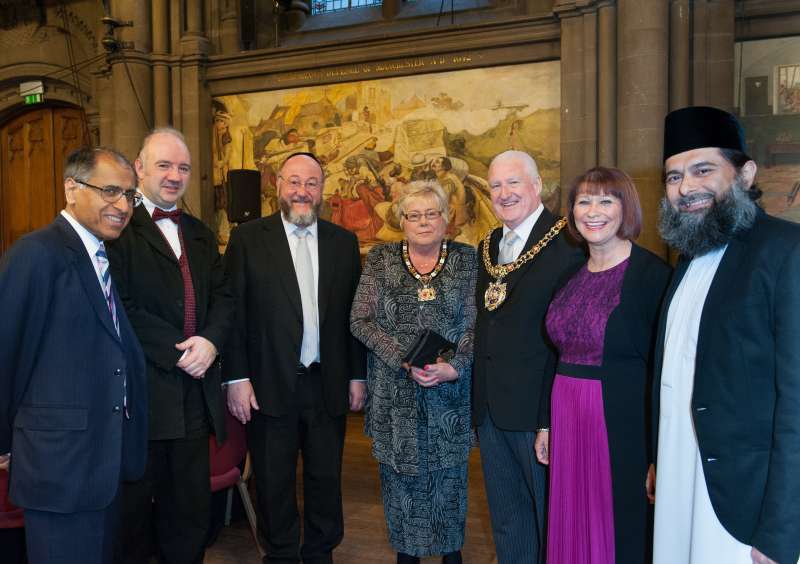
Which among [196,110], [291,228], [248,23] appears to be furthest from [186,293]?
[248,23]

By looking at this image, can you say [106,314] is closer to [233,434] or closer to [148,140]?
[148,140]

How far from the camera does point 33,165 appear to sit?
11.4 m

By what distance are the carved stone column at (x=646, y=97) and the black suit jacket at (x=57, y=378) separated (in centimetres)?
587

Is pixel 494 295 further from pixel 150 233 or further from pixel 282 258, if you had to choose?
pixel 150 233

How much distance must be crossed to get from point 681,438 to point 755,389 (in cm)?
35

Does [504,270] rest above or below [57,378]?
above

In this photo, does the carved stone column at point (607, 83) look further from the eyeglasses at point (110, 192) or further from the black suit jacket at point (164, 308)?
the eyeglasses at point (110, 192)

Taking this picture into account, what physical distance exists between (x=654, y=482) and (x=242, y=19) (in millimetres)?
9188

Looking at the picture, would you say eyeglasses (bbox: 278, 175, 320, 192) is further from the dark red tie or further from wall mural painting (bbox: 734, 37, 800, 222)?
wall mural painting (bbox: 734, 37, 800, 222)

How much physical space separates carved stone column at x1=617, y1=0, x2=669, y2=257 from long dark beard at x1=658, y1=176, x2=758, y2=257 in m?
5.10

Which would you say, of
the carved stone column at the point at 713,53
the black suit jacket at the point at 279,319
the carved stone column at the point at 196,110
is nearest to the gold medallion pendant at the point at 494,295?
the black suit jacket at the point at 279,319

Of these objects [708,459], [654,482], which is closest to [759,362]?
[708,459]

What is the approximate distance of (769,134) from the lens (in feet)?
23.1

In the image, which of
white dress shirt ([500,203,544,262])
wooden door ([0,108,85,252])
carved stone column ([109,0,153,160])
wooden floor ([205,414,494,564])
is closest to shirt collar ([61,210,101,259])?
white dress shirt ([500,203,544,262])
